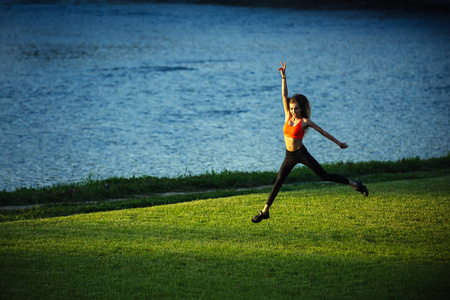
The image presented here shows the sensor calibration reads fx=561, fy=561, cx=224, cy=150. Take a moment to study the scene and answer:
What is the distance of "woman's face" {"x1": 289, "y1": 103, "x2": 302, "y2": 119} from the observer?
900 centimetres

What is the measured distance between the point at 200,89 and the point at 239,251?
94.8 ft

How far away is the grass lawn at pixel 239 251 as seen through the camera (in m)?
6.89

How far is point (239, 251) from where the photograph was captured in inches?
327

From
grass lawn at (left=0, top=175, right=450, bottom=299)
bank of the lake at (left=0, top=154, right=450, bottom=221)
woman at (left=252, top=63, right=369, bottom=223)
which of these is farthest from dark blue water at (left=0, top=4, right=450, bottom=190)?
woman at (left=252, top=63, right=369, bottom=223)

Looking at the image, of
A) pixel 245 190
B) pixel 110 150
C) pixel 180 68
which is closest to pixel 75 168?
pixel 110 150

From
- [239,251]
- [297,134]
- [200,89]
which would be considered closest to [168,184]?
[297,134]

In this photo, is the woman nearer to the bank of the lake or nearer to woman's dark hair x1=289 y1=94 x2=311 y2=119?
woman's dark hair x1=289 y1=94 x2=311 y2=119

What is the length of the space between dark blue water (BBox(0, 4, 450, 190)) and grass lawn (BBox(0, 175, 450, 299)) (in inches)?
260

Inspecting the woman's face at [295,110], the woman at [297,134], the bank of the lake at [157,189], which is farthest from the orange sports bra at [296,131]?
the bank of the lake at [157,189]

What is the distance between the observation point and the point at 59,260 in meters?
7.80

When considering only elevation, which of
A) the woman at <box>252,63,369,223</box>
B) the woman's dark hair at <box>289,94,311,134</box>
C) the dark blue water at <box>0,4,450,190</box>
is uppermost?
the woman's dark hair at <box>289,94,311,134</box>

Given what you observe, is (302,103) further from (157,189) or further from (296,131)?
(157,189)

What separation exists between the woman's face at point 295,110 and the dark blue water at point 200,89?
8562 millimetres

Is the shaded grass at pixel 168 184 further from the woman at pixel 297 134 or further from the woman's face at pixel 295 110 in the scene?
the woman's face at pixel 295 110
